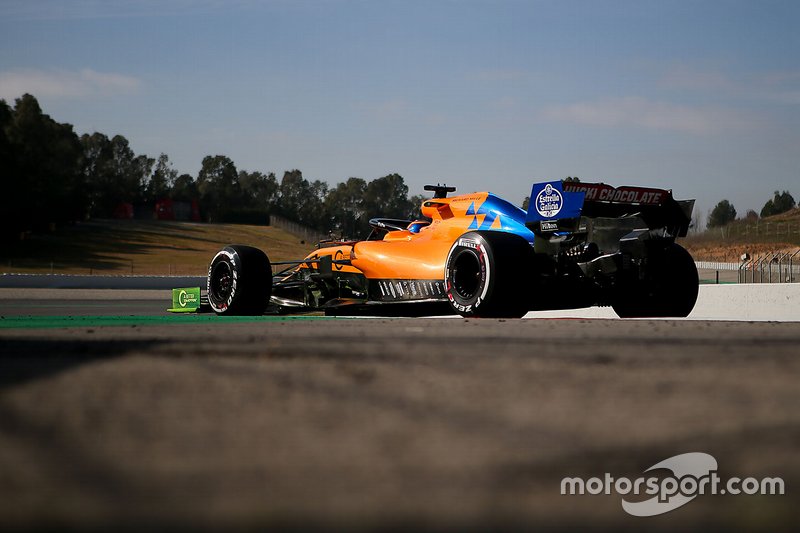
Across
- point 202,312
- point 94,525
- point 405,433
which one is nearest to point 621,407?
point 405,433

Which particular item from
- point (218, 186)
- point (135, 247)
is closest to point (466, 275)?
point (135, 247)

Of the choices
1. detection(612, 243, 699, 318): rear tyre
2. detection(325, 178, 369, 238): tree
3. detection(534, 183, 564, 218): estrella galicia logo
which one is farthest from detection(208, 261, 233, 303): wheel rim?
detection(325, 178, 369, 238): tree

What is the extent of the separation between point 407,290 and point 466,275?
1.38m

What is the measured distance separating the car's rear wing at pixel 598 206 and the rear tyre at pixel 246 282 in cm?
388

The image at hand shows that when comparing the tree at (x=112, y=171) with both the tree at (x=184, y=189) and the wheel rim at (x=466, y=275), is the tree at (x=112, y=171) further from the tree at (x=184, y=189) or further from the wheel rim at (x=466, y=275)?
the wheel rim at (x=466, y=275)

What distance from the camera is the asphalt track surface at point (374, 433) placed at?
1.68 m

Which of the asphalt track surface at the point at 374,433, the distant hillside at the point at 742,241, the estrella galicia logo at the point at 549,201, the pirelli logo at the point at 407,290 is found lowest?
the asphalt track surface at the point at 374,433

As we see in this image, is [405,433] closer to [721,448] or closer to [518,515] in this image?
[518,515]

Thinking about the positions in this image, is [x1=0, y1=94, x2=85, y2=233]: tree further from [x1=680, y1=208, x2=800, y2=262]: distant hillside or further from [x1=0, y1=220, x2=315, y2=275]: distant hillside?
[x1=680, y1=208, x2=800, y2=262]: distant hillside

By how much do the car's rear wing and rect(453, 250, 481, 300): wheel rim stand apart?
0.82 meters

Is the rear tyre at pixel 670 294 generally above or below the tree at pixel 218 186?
below

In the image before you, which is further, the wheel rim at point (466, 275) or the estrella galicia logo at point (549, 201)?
the estrella galicia logo at point (549, 201)

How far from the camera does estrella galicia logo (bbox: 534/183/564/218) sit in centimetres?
778

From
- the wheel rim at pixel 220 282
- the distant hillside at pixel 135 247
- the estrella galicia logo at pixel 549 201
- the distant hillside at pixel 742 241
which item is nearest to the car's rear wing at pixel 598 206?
the estrella galicia logo at pixel 549 201
